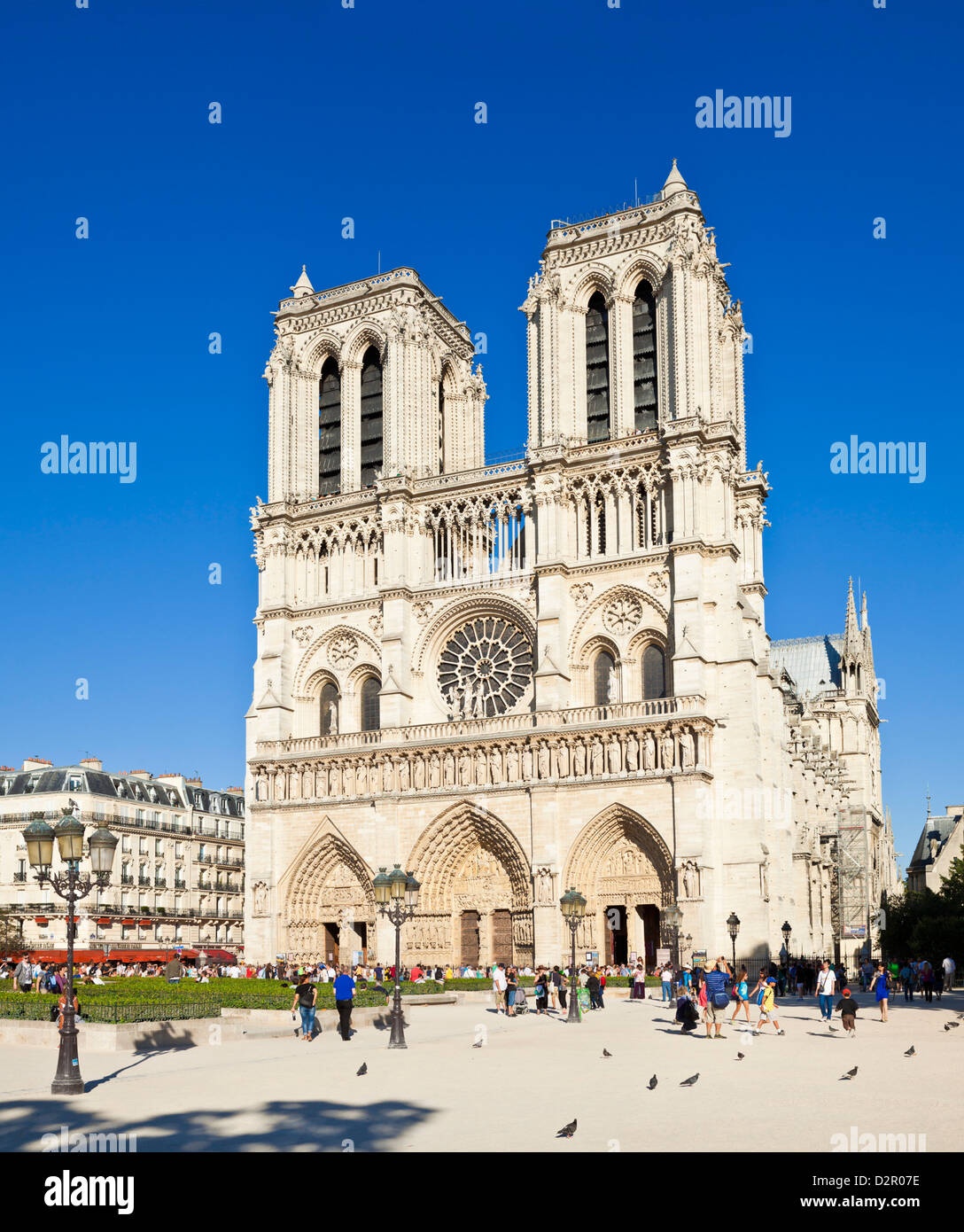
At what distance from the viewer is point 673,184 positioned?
1726 inches

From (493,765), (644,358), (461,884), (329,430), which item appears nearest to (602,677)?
(493,765)

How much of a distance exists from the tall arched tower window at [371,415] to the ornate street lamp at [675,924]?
→ 19.4 m

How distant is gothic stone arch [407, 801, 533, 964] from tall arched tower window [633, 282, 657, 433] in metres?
14.2

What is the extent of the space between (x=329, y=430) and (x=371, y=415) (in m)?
1.92

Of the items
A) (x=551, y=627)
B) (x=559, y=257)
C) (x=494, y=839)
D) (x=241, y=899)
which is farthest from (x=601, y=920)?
(x=241, y=899)

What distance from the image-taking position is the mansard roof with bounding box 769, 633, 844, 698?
2847 inches

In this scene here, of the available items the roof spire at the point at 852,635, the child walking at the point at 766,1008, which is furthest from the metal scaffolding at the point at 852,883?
the child walking at the point at 766,1008

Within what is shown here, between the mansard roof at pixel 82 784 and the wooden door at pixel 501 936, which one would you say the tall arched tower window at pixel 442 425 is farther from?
the mansard roof at pixel 82 784

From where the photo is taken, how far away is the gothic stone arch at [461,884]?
4119cm

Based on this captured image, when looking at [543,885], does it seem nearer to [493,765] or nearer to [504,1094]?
[493,765]

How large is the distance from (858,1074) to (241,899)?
2019 inches

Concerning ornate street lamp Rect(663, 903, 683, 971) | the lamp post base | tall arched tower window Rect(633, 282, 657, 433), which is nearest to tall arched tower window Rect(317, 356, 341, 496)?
tall arched tower window Rect(633, 282, 657, 433)
